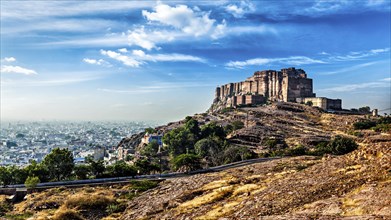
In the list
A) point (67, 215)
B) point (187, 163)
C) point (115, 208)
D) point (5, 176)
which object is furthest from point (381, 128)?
point (5, 176)

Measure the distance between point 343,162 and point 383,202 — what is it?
9789 millimetres

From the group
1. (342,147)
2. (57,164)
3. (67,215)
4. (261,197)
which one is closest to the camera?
(261,197)

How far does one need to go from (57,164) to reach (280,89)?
79.4 meters

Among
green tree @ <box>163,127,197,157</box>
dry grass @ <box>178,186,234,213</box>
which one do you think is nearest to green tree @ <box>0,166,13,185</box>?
dry grass @ <box>178,186,234,213</box>

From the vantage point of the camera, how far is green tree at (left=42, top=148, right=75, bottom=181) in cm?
3828

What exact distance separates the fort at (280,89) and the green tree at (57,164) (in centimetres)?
7009

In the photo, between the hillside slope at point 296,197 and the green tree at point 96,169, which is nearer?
the hillside slope at point 296,197

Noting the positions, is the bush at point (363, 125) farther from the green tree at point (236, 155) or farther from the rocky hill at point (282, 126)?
the green tree at point (236, 155)

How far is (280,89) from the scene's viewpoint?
10381 centimetres

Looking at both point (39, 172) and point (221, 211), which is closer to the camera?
point (221, 211)

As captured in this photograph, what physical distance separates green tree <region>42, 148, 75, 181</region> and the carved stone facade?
236ft

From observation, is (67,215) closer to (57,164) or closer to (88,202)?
(88,202)

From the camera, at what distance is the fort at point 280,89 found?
3631 inches

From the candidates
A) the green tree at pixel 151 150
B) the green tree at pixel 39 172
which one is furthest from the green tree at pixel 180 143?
the green tree at pixel 39 172
